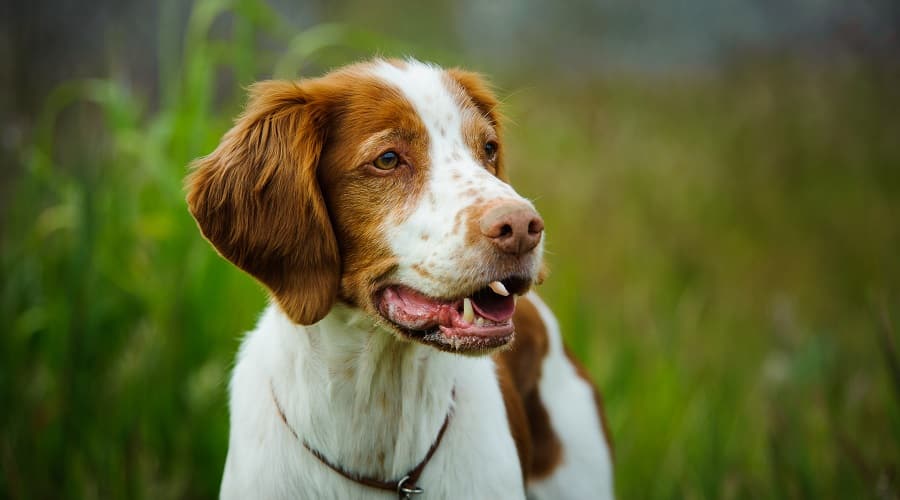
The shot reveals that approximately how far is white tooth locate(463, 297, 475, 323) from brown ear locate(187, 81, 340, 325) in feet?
1.15

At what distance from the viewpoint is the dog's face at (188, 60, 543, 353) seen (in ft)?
6.09

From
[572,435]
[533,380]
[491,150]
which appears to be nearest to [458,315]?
[491,150]

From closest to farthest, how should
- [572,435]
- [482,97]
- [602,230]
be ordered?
[482,97] < [572,435] < [602,230]

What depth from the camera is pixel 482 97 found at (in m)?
2.42

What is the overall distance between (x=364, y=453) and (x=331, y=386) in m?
0.20

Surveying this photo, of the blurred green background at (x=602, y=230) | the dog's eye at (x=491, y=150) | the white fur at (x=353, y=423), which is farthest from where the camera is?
the blurred green background at (x=602, y=230)

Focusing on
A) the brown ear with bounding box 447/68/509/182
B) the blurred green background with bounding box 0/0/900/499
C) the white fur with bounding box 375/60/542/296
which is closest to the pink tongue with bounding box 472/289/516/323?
the white fur with bounding box 375/60/542/296

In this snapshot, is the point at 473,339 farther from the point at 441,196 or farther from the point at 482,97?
the point at 482,97

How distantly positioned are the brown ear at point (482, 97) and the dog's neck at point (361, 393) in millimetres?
655

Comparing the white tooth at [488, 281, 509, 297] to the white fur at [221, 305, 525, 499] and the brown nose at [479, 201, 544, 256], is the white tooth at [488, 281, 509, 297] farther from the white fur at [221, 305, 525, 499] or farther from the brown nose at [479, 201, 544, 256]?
the white fur at [221, 305, 525, 499]

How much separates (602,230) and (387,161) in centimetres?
374

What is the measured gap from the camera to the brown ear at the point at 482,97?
2.38 meters

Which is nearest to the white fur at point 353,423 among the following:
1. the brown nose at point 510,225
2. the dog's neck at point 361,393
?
the dog's neck at point 361,393

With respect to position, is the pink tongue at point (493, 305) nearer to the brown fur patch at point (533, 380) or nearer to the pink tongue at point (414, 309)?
the pink tongue at point (414, 309)
